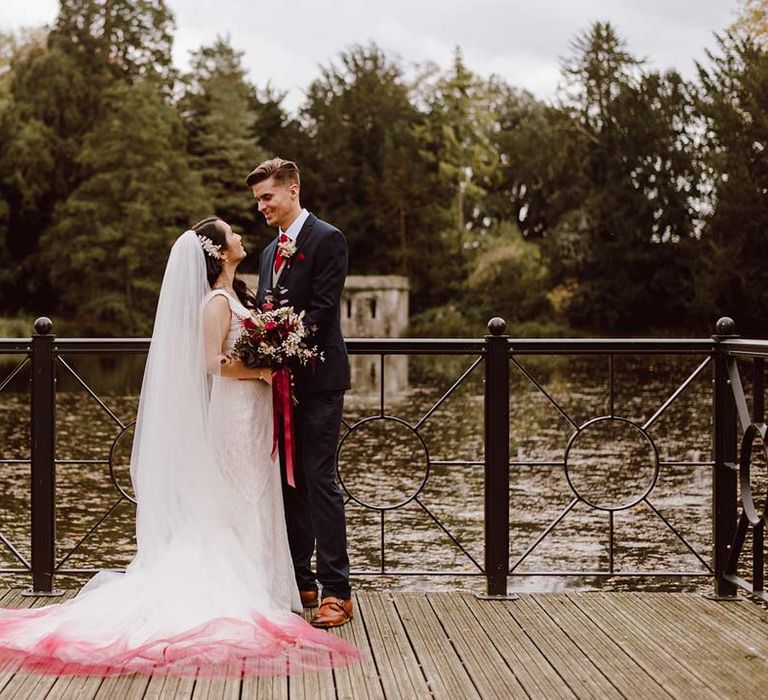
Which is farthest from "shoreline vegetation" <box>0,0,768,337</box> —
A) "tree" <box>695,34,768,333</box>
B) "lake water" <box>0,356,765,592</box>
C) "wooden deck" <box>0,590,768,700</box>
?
"wooden deck" <box>0,590,768,700</box>

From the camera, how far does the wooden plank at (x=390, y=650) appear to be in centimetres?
360

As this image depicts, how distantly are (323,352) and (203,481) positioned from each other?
725 mm

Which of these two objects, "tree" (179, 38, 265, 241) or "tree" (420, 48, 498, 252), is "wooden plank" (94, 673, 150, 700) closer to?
"tree" (179, 38, 265, 241)

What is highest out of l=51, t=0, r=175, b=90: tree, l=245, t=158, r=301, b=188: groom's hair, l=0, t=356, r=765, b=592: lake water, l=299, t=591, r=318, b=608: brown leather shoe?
l=51, t=0, r=175, b=90: tree

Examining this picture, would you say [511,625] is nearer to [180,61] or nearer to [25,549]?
[25,549]

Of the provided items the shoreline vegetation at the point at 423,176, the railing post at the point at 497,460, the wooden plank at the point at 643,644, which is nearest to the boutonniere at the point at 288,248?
the railing post at the point at 497,460

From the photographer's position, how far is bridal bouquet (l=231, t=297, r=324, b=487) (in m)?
4.21

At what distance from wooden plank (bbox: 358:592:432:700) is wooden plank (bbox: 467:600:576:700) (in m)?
0.34

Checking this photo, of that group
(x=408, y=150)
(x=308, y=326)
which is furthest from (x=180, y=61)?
(x=308, y=326)

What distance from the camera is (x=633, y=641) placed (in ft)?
13.5

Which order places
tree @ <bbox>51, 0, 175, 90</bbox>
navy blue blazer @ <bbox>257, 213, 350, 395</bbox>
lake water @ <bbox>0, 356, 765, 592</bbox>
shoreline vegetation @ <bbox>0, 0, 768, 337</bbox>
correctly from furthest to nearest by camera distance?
tree @ <bbox>51, 0, 175, 90</bbox> → shoreline vegetation @ <bbox>0, 0, 768, 337</bbox> → lake water @ <bbox>0, 356, 765, 592</bbox> → navy blue blazer @ <bbox>257, 213, 350, 395</bbox>

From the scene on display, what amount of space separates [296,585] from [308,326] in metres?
1.11

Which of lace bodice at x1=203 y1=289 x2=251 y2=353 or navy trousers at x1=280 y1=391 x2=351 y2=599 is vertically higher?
lace bodice at x1=203 y1=289 x2=251 y2=353

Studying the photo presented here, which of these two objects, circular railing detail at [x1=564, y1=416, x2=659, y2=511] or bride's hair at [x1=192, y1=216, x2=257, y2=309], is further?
circular railing detail at [x1=564, y1=416, x2=659, y2=511]
